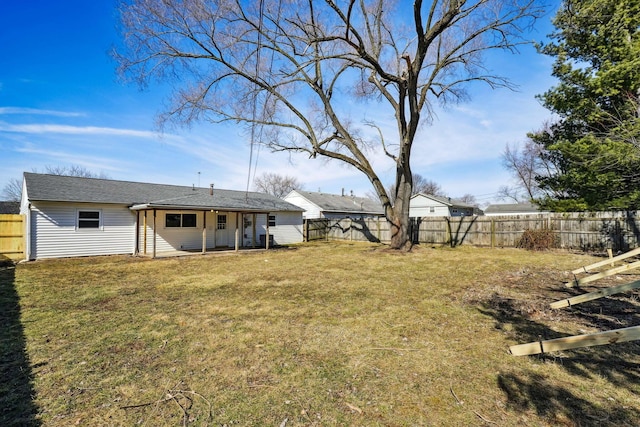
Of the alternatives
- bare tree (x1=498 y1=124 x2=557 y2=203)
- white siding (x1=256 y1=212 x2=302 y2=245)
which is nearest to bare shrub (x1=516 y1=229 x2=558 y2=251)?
white siding (x1=256 y1=212 x2=302 y2=245)

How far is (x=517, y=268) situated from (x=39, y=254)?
17.6 m

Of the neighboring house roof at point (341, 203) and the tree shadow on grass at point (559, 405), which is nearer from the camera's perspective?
the tree shadow on grass at point (559, 405)

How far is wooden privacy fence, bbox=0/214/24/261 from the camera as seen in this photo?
11.3m

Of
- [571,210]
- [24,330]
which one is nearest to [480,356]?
[24,330]

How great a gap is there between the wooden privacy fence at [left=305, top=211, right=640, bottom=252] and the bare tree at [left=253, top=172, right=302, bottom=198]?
33480mm

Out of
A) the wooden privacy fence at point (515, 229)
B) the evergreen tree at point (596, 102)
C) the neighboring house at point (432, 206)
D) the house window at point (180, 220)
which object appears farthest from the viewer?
the neighboring house at point (432, 206)

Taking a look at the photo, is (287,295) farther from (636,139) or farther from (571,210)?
(571,210)

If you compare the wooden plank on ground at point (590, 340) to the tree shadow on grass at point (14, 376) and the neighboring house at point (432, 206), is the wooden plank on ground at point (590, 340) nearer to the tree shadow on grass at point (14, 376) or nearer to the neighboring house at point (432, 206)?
the tree shadow on grass at point (14, 376)

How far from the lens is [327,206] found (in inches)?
1160

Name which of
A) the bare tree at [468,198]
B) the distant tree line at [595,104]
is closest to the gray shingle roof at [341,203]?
the distant tree line at [595,104]

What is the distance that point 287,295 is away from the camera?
651 cm

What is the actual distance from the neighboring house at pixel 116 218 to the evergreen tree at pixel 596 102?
1441 cm

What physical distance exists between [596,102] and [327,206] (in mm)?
20825

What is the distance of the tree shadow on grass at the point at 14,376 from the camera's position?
2445 millimetres
